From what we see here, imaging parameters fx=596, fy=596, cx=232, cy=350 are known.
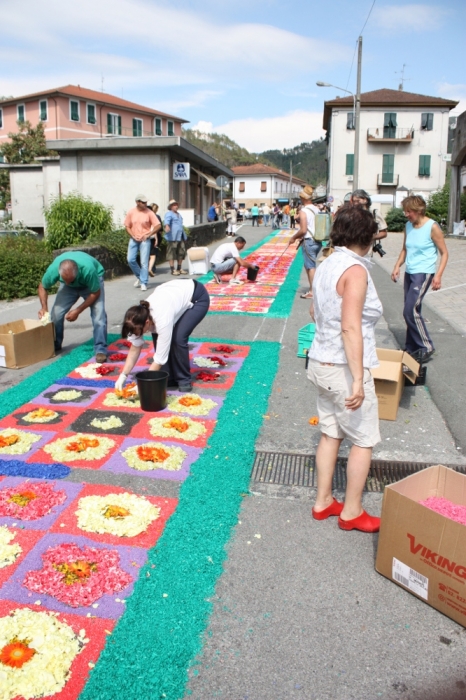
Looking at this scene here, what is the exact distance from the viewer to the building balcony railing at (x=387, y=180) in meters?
57.8

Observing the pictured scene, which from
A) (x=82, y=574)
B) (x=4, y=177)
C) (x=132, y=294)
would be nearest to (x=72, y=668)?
(x=82, y=574)

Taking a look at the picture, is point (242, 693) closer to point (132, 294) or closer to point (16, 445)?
point (16, 445)

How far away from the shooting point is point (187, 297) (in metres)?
5.98

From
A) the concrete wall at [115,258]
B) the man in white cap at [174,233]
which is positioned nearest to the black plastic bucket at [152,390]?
the concrete wall at [115,258]

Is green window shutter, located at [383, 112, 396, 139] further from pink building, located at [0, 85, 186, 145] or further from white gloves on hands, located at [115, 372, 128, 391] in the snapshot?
white gloves on hands, located at [115, 372, 128, 391]

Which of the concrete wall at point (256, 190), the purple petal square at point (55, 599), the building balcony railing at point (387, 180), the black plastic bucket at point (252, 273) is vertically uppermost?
the concrete wall at point (256, 190)

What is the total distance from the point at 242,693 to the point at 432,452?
2888mm

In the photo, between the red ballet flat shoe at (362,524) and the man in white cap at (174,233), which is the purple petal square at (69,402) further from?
the man in white cap at (174,233)

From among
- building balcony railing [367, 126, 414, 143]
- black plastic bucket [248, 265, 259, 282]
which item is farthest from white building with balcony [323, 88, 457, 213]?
black plastic bucket [248, 265, 259, 282]

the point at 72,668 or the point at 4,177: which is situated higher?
the point at 4,177

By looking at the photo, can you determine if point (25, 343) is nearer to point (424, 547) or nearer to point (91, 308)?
point (91, 308)

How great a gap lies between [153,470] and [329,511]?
1363 millimetres

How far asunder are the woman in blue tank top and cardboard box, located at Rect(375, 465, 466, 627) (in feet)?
11.7

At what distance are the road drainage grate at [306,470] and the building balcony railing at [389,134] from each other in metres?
57.9
